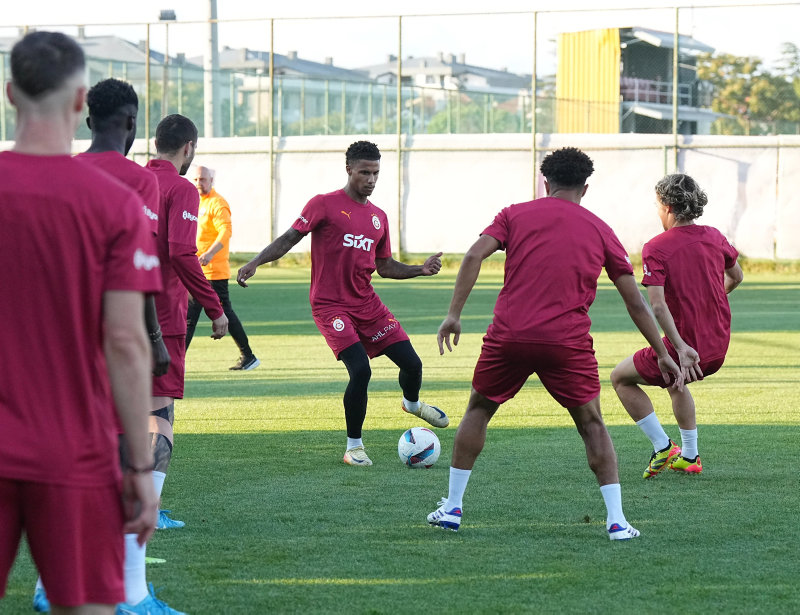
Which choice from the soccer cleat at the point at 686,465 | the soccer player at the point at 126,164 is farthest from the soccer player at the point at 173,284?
the soccer cleat at the point at 686,465

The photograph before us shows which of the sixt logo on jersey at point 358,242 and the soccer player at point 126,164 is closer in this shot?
the soccer player at point 126,164

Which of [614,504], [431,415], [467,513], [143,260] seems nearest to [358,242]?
[431,415]

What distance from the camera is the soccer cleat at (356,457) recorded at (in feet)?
24.9

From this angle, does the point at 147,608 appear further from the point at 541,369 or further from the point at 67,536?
the point at 541,369

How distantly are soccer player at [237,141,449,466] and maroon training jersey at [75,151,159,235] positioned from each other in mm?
2846

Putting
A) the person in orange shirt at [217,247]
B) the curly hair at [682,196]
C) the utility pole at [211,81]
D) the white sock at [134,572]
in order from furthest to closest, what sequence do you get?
the utility pole at [211,81]
the person in orange shirt at [217,247]
the curly hair at [682,196]
the white sock at [134,572]

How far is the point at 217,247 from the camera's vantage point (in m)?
12.1

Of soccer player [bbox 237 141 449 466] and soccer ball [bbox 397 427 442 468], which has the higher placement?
soccer player [bbox 237 141 449 466]

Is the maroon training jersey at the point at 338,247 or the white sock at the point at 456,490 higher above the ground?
the maroon training jersey at the point at 338,247

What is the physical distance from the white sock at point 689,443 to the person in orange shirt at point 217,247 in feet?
19.1

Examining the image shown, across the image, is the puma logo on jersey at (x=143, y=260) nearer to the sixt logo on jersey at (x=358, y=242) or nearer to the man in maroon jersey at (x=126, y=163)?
the man in maroon jersey at (x=126, y=163)

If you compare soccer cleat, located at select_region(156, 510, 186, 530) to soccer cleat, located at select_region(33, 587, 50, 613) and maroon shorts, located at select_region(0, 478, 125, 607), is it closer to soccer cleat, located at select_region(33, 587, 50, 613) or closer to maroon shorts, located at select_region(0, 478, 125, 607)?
soccer cleat, located at select_region(33, 587, 50, 613)

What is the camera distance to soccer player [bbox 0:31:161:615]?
268 cm

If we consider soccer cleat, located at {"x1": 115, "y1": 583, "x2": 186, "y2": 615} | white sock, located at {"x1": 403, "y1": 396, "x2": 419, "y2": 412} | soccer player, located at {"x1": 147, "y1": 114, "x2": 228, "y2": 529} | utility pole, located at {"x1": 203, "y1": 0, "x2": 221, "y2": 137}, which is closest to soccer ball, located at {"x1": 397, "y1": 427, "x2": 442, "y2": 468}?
white sock, located at {"x1": 403, "y1": 396, "x2": 419, "y2": 412}
